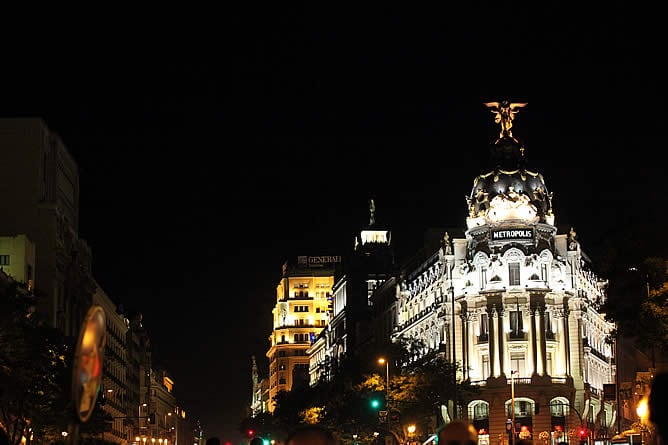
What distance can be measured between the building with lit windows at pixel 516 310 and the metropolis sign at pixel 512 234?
0.31 ft

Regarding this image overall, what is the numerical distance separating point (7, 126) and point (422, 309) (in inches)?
→ 1888

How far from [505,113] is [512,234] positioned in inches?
546

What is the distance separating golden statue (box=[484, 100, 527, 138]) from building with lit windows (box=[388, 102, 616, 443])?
242 millimetres

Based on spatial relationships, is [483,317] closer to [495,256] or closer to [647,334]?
[495,256]

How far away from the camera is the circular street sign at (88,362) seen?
9.05m

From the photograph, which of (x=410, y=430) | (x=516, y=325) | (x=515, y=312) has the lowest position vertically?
(x=410, y=430)

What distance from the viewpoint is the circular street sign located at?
905 cm

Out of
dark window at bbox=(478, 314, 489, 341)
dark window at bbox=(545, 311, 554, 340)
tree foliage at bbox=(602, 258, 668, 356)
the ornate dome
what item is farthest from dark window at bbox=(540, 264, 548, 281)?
tree foliage at bbox=(602, 258, 668, 356)

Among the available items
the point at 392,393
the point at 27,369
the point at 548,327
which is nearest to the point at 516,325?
the point at 548,327

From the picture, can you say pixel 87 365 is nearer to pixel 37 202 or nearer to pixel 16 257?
pixel 16 257

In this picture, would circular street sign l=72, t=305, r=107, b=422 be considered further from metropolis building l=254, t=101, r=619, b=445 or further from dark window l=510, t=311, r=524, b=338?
dark window l=510, t=311, r=524, b=338

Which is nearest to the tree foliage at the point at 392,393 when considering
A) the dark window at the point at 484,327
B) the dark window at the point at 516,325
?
the dark window at the point at 484,327

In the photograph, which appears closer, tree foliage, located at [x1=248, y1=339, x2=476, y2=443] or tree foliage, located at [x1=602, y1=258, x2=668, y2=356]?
tree foliage, located at [x1=602, y1=258, x2=668, y2=356]

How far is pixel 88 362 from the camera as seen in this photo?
9.27 m
